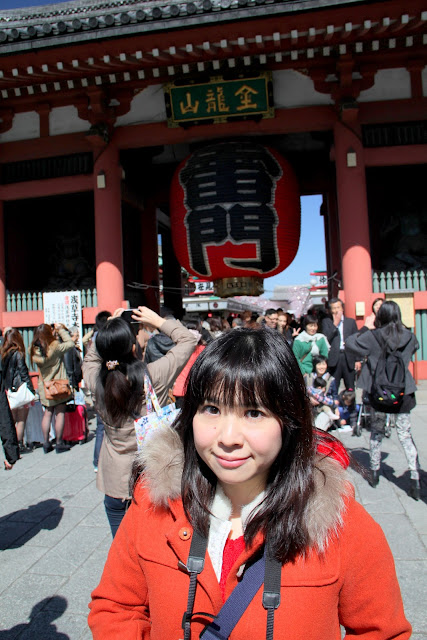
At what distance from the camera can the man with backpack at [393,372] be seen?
3.46m

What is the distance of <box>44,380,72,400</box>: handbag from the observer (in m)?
4.97

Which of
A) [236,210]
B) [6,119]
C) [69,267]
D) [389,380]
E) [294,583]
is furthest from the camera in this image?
[69,267]

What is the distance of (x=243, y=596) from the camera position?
91 cm

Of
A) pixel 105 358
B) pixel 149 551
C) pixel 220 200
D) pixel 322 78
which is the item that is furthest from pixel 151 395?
pixel 322 78

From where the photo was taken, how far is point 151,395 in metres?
2.17

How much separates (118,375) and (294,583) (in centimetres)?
139

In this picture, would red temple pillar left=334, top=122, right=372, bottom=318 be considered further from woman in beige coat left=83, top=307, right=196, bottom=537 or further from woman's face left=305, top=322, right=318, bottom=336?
woman in beige coat left=83, top=307, right=196, bottom=537

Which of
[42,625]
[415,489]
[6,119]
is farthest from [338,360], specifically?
[6,119]

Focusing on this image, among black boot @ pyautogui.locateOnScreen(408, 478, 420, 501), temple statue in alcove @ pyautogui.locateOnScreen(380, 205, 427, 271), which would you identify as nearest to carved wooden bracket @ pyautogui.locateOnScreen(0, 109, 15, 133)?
temple statue in alcove @ pyautogui.locateOnScreen(380, 205, 427, 271)

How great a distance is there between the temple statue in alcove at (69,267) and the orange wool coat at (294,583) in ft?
31.5

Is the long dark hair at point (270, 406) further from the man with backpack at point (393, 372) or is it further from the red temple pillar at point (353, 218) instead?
the red temple pillar at point (353, 218)

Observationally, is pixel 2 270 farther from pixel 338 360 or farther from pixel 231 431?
pixel 231 431

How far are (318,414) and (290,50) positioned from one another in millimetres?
5358

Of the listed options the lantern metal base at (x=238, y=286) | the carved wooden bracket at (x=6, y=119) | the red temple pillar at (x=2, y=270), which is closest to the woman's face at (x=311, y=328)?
the lantern metal base at (x=238, y=286)
